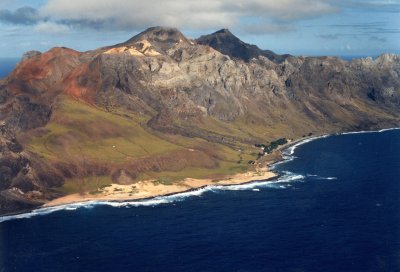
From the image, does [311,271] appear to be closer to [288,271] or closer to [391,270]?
[288,271]

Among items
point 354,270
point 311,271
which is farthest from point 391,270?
point 311,271

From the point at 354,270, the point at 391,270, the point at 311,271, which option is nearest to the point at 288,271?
the point at 311,271

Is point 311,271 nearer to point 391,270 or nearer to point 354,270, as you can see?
point 354,270

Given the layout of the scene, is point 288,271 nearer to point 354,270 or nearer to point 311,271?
point 311,271

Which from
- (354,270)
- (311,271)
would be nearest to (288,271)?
(311,271)
